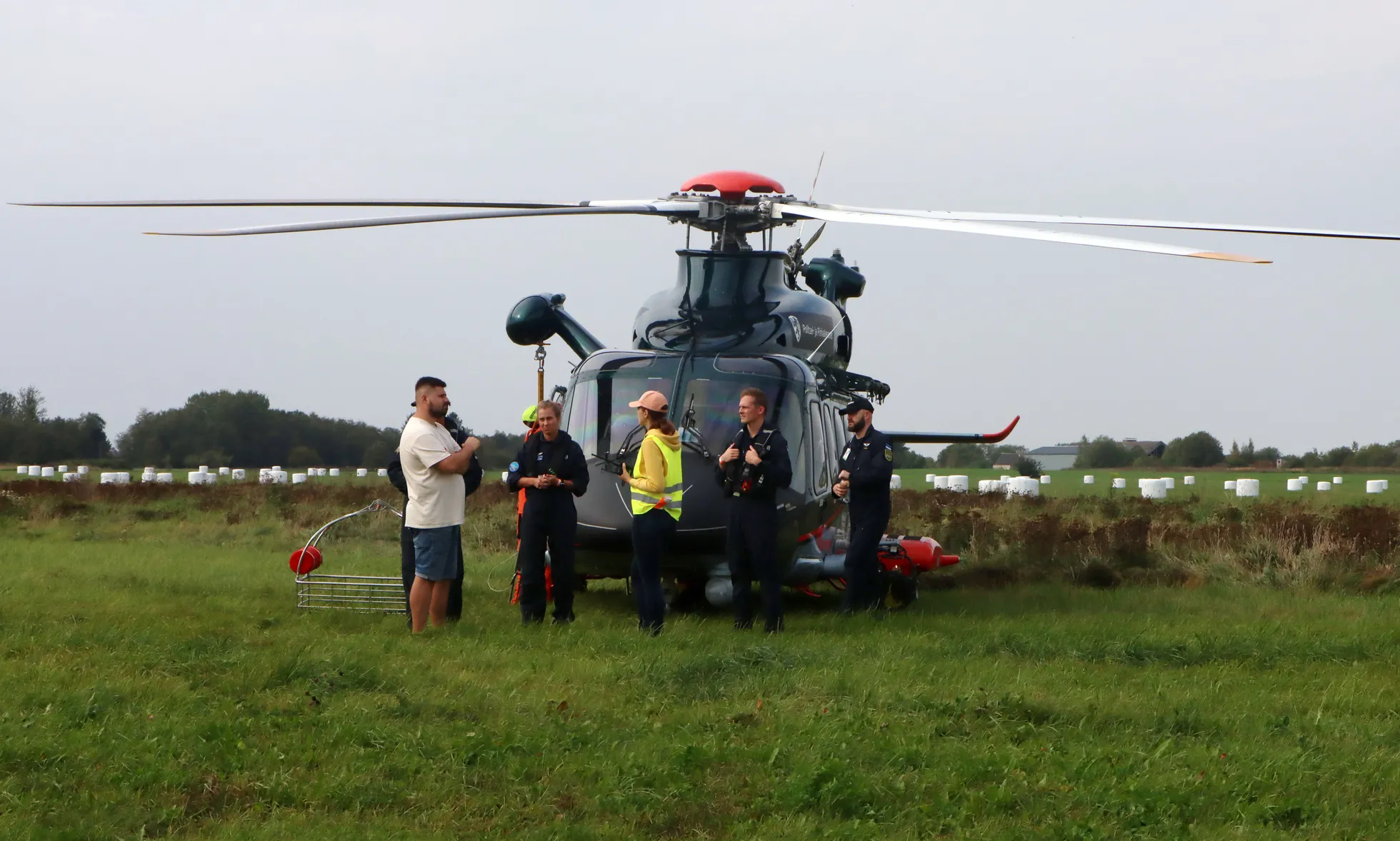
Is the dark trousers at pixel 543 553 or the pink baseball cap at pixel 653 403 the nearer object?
the pink baseball cap at pixel 653 403

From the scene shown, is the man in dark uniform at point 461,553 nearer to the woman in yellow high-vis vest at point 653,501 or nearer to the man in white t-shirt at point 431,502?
the man in white t-shirt at point 431,502

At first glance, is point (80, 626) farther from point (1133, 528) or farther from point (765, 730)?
point (1133, 528)

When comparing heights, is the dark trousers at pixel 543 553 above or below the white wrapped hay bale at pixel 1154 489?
below

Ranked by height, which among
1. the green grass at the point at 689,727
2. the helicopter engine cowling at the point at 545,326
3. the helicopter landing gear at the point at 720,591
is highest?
the helicopter engine cowling at the point at 545,326

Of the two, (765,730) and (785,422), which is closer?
(765,730)

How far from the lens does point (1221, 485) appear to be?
48.3 metres

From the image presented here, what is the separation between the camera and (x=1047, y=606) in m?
11.4

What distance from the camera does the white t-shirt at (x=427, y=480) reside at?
29.8 ft

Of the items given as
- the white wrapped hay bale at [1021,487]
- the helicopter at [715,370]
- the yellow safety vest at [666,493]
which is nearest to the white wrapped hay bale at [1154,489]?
the white wrapped hay bale at [1021,487]

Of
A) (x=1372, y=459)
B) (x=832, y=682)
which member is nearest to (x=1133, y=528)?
(x=832, y=682)

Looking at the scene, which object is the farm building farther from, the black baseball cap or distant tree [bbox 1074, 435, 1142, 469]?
the black baseball cap

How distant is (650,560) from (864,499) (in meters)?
2.10

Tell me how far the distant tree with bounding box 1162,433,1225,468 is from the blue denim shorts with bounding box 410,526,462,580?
77519 mm

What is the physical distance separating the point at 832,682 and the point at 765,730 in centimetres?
111
